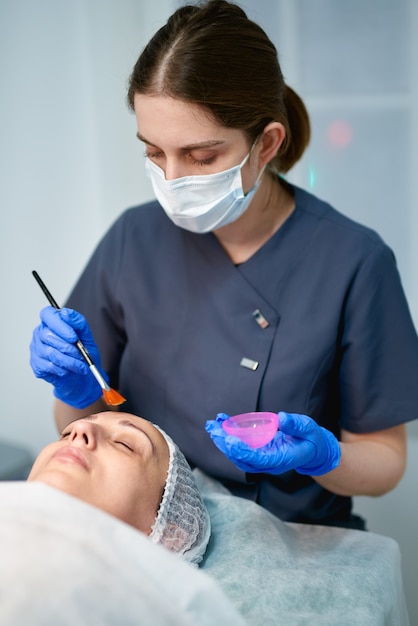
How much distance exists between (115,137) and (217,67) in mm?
950

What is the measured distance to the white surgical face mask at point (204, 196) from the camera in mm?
1477

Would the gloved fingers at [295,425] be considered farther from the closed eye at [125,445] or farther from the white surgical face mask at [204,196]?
the white surgical face mask at [204,196]

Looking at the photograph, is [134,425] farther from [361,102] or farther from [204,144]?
[361,102]

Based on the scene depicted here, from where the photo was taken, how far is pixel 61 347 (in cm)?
151

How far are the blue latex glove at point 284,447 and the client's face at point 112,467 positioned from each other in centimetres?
15

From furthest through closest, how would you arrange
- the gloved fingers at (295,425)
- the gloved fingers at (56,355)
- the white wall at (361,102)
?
the white wall at (361,102), the gloved fingers at (56,355), the gloved fingers at (295,425)

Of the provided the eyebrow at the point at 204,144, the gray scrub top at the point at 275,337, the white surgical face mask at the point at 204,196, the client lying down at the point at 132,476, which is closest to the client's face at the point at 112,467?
the client lying down at the point at 132,476

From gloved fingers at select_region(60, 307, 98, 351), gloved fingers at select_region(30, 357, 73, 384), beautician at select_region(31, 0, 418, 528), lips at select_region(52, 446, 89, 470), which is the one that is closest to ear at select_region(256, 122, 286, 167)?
beautician at select_region(31, 0, 418, 528)

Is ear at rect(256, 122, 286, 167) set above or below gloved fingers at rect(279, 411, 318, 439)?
above

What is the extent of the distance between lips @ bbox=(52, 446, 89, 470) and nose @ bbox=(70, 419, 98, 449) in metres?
0.02

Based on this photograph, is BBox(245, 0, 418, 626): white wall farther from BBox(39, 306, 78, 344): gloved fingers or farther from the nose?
the nose

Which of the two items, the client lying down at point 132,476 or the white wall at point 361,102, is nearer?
the client lying down at point 132,476

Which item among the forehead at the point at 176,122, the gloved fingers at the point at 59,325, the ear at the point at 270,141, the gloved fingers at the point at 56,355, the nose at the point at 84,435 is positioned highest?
the forehead at the point at 176,122

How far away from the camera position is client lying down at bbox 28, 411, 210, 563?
1295 mm
